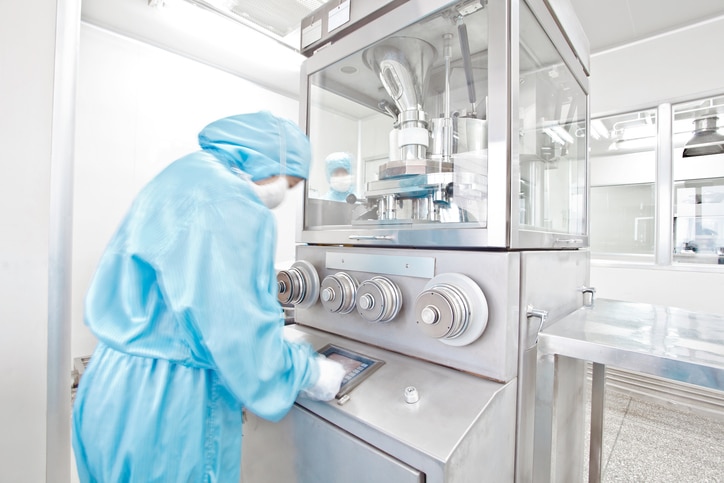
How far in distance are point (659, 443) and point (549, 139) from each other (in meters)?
1.81

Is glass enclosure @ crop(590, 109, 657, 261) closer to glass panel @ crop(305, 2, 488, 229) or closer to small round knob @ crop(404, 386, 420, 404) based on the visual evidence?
glass panel @ crop(305, 2, 488, 229)

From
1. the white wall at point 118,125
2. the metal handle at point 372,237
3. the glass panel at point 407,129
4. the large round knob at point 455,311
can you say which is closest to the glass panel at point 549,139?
the glass panel at point 407,129

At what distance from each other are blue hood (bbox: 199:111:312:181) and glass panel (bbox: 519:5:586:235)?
611mm

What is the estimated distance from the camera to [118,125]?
2.46m

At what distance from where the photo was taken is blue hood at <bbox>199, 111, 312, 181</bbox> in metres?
0.84

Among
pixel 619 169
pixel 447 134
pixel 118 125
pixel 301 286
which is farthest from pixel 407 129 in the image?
pixel 619 169

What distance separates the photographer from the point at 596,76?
2.77m

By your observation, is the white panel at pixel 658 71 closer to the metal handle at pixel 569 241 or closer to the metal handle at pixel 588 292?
the metal handle at pixel 569 241

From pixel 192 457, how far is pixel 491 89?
1.00m

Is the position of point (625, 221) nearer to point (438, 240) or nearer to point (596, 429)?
point (596, 429)

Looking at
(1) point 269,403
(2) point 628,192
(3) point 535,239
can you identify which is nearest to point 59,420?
(1) point 269,403

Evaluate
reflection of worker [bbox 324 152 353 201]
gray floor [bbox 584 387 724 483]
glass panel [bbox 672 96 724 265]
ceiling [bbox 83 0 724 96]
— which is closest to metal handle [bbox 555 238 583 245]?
reflection of worker [bbox 324 152 353 201]

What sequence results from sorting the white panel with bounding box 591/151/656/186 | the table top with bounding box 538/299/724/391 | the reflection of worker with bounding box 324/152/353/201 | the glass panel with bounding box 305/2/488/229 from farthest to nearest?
1. the white panel with bounding box 591/151/656/186
2. the reflection of worker with bounding box 324/152/353/201
3. the glass panel with bounding box 305/2/488/229
4. the table top with bounding box 538/299/724/391

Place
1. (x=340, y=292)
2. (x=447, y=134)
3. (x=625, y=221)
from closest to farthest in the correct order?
(x=340, y=292) → (x=447, y=134) → (x=625, y=221)
